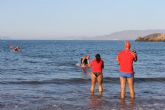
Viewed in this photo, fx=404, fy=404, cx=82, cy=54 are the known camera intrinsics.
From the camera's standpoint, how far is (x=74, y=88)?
1994 centimetres

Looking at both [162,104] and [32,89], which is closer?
[162,104]

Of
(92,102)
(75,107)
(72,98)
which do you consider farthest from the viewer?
(72,98)

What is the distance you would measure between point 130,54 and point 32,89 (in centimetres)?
633

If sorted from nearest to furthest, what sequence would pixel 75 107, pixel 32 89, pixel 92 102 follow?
1. pixel 75 107
2. pixel 92 102
3. pixel 32 89

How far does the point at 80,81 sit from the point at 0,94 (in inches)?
283

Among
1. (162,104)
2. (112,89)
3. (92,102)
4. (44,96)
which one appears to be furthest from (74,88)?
(162,104)

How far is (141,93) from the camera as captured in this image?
59.2 feet

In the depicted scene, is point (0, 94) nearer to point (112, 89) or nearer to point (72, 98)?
point (72, 98)

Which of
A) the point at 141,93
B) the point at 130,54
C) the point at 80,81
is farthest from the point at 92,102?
the point at 80,81

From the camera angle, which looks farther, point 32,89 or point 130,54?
point 32,89

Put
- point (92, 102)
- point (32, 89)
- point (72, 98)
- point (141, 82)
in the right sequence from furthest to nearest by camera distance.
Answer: point (141, 82) → point (32, 89) → point (72, 98) → point (92, 102)

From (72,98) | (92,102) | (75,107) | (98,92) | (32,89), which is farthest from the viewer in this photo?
(32,89)

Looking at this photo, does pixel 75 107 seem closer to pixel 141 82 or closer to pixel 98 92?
pixel 98 92

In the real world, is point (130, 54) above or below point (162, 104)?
above
